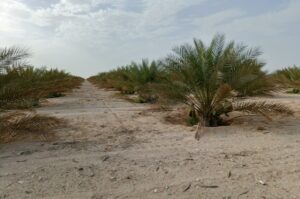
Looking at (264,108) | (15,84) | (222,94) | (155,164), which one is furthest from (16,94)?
(264,108)

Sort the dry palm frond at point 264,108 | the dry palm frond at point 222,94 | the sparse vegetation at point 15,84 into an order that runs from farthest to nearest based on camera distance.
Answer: the dry palm frond at point 264,108
the dry palm frond at point 222,94
the sparse vegetation at point 15,84

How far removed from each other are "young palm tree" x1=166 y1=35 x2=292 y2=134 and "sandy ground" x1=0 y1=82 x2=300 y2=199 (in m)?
0.81

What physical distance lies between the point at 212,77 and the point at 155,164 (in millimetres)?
3791

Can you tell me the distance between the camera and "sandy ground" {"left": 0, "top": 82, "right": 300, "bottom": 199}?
15.1 ft

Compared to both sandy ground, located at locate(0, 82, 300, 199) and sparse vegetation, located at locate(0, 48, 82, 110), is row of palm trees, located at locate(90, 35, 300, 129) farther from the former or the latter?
sparse vegetation, located at locate(0, 48, 82, 110)

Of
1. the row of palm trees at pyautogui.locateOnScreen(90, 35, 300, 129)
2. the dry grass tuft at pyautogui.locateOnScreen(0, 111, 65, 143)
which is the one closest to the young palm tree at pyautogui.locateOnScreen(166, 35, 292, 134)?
the row of palm trees at pyautogui.locateOnScreen(90, 35, 300, 129)

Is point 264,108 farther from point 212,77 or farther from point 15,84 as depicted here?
point 15,84

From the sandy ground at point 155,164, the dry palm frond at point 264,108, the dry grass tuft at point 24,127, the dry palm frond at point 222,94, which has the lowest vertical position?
the sandy ground at point 155,164

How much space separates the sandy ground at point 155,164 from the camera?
4602mm

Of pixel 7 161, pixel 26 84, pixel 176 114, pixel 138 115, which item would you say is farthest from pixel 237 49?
pixel 7 161

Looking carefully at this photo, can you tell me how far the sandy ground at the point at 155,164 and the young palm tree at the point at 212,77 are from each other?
81cm

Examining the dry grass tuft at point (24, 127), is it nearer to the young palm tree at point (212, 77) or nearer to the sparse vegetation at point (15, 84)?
the sparse vegetation at point (15, 84)

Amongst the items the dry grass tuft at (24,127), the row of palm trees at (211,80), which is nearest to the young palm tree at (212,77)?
the row of palm trees at (211,80)

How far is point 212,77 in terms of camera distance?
29.3 ft
